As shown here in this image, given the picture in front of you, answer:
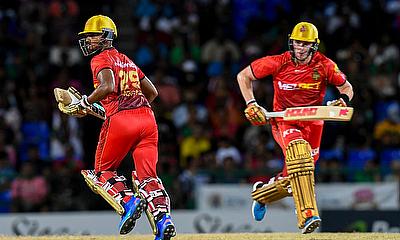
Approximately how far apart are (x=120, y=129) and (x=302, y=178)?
1.98 meters

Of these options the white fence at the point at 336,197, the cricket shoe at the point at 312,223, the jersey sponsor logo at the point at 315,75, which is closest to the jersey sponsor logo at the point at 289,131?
the jersey sponsor logo at the point at 315,75

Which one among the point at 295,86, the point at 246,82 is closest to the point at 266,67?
the point at 246,82

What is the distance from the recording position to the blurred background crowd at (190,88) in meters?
16.5

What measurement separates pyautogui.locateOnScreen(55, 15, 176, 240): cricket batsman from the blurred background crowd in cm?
528

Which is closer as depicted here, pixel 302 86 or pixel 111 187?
pixel 111 187

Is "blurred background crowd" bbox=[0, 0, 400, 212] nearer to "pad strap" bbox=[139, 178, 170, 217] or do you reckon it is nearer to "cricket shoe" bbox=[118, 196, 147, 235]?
"pad strap" bbox=[139, 178, 170, 217]

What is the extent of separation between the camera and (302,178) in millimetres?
11172

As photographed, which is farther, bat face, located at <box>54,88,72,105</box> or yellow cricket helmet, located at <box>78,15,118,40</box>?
yellow cricket helmet, located at <box>78,15,118,40</box>

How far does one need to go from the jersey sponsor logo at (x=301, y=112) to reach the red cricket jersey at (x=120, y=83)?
156cm

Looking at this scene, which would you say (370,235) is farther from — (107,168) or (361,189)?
(361,189)

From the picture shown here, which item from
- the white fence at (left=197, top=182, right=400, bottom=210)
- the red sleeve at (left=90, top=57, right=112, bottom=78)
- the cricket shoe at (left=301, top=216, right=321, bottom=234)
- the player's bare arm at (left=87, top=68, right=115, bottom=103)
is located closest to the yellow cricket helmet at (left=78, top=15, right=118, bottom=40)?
the red sleeve at (left=90, top=57, right=112, bottom=78)

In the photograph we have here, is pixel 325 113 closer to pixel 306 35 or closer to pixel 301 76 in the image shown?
pixel 301 76

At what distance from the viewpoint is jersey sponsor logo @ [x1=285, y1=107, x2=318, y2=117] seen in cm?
1116

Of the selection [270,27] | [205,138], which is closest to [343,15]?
[270,27]
